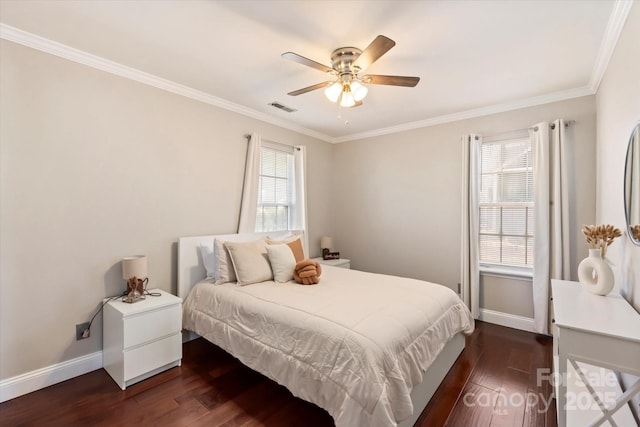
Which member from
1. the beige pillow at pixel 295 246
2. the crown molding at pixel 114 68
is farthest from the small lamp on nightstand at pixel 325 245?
the crown molding at pixel 114 68

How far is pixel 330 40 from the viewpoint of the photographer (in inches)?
80.7

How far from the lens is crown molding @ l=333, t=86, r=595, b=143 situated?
292 cm

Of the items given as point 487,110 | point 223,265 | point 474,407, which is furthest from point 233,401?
point 487,110

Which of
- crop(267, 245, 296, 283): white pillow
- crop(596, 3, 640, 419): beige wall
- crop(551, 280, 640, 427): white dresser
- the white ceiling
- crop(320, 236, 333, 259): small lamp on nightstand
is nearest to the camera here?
crop(551, 280, 640, 427): white dresser

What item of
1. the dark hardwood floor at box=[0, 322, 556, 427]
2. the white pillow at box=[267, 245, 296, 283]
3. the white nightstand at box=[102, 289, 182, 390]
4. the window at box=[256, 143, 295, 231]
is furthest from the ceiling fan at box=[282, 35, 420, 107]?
the dark hardwood floor at box=[0, 322, 556, 427]

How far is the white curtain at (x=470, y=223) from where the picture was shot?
Result: 3.43 metres

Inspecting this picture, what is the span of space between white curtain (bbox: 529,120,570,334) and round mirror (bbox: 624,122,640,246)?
1.26 metres

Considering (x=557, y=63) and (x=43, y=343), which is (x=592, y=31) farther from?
(x=43, y=343)

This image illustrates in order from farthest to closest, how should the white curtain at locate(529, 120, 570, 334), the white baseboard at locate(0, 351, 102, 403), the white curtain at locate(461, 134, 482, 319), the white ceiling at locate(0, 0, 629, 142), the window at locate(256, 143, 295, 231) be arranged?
1. the window at locate(256, 143, 295, 231)
2. the white curtain at locate(461, 134, 482, 319)
3. the white curtain at locate(529, 120, 570, 334)
4. the white baseboard at locate(0, 351, 102, 403)
5. the white ceiling at locate(0, 0, 629, 142)

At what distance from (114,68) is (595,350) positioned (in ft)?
12.4

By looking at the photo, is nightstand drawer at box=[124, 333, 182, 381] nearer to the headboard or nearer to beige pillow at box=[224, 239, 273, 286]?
the headboard

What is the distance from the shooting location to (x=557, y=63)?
2.40 metres

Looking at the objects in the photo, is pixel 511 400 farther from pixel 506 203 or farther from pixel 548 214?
pixel 506 203

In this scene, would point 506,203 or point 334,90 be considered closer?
point 334,90
